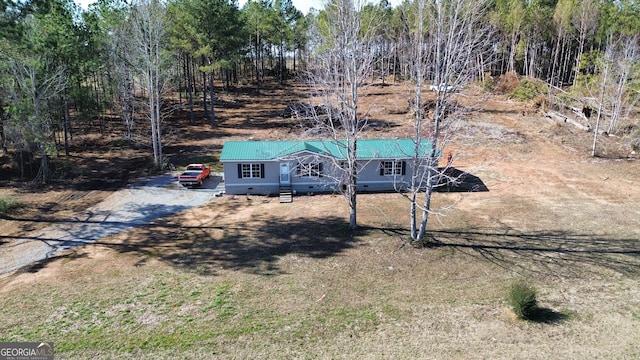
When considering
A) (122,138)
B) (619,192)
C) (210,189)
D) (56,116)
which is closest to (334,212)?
(210,189)

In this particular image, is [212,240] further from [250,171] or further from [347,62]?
[347,62]

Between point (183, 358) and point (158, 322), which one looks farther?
point (158, 322)

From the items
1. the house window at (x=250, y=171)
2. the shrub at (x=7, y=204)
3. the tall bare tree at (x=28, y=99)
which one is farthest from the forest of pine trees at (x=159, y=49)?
the house window at (x=250, y=171)

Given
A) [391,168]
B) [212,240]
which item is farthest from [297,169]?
[212,240]

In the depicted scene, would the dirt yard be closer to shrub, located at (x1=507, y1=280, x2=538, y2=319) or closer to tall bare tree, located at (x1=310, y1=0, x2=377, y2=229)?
shrub, located at (x1=507, y1=280, x2=538, y2=319)

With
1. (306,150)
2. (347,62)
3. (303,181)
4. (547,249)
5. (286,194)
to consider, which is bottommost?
(547,249)

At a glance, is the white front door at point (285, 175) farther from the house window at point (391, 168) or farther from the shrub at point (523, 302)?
the shrub at point (523, 302)

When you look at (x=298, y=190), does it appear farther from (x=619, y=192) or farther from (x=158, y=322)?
(x=619, y=192)
